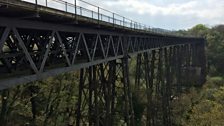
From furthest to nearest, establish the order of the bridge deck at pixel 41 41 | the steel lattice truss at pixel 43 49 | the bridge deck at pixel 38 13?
the steel lattice truss at pixel 43 49
the bridge deck at pixel 41 41
the bridge deck at pixel 38 13

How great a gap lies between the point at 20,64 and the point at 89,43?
6255 mm

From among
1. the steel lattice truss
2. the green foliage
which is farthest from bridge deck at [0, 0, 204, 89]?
the green foliage

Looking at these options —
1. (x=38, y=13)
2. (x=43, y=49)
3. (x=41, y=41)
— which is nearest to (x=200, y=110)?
(x=41, y=41)

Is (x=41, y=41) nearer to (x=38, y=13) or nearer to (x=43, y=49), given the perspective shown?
(x=43, y=49)

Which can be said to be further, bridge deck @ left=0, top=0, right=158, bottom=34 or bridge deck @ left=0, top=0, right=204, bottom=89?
bridge deck @ left=0, top=0, right=204, bottom=89

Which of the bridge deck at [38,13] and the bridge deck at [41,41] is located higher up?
the bridge deck at [38,13]

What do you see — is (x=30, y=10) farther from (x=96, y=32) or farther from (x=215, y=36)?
(x=215, y=36)

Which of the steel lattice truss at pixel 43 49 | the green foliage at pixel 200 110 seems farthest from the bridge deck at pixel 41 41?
the green foliage at pixel 200 110

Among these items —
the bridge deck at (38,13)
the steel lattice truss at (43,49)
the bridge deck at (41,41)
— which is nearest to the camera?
the bridge deck at (38,13)

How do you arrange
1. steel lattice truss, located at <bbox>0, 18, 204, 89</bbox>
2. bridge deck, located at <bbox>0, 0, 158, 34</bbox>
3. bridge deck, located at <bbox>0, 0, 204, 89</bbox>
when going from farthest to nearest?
steel lattice truss, located at <bbox>0, 18, 204, 89</bbox>
bridge deck, located at <bbox>0, 0, 204, 89</bbox>
bridge deck, located at <bbox>0, 0, 158, 34</bbox>

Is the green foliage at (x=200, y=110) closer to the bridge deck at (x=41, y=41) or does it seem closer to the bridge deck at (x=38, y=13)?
the bridge deck at (x=41, y=41)

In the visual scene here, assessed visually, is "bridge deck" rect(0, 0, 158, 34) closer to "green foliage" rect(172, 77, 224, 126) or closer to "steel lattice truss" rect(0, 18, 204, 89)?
"steel lattice truss" rect(0, 18, 204, 89)

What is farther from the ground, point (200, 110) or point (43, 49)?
point (43, 49)

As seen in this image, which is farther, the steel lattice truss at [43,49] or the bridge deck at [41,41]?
the steel lattice truss at [43,49]
